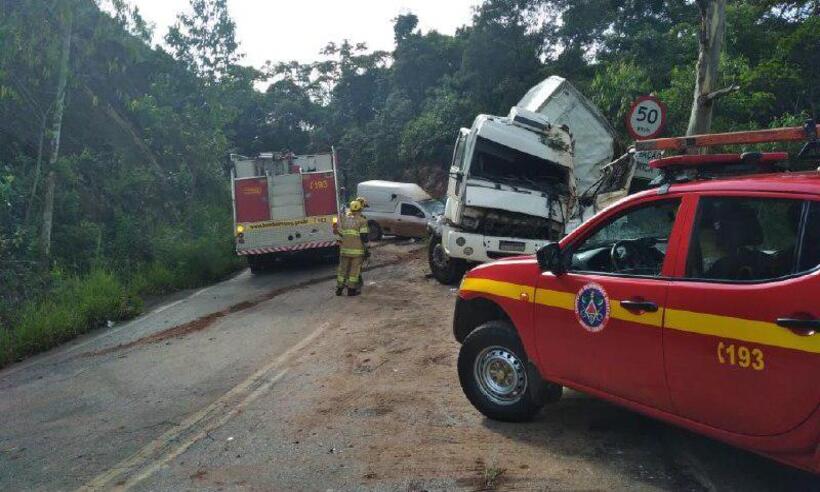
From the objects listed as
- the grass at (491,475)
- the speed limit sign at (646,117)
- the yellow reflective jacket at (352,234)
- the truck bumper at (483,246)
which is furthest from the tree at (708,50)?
the grass at (491,475)

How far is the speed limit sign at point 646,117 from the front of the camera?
785 centimetres

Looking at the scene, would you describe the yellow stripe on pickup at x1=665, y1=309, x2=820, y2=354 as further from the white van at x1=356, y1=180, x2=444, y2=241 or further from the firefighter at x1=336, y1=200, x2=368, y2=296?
the white van at x1=356, y1=180, x2=444, y2=241

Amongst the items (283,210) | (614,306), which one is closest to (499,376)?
(614,306)

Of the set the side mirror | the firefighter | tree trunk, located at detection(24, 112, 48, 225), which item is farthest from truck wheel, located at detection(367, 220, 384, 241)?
the side mirror

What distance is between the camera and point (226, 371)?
21.5 ft

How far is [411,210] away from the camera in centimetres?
2102

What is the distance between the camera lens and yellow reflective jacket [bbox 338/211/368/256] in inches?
427

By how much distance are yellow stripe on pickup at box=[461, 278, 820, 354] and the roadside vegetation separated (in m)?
5.08

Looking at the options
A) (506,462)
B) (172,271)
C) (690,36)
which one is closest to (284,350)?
(506,462)

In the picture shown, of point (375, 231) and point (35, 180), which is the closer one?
point (35, 180)

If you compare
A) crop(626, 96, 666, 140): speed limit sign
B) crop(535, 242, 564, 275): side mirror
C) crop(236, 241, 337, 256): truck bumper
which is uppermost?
crop(626, 96, 666, 140): speed limit sign

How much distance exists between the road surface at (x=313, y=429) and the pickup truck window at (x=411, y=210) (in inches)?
494

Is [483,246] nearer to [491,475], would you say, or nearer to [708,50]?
[708,50]

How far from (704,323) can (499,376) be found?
1.73 meters
